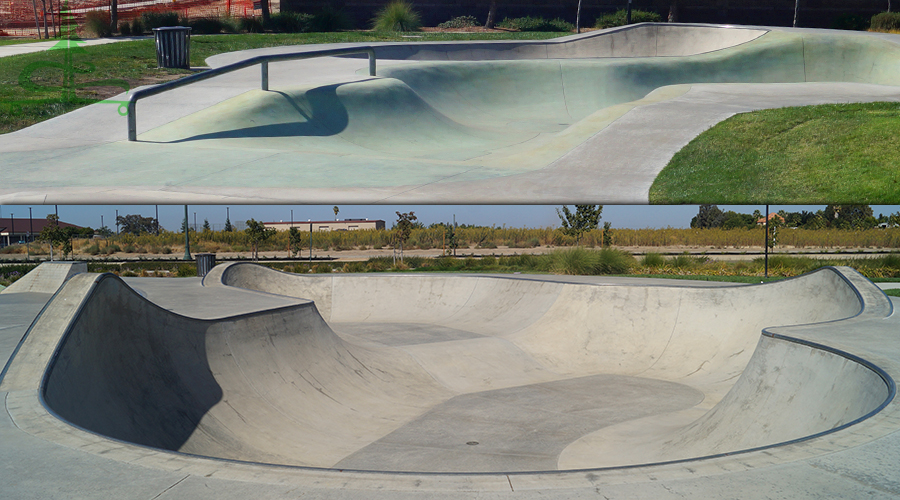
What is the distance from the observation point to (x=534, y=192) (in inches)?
367

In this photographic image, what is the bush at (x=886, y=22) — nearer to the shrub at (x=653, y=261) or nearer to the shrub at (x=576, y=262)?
the shrub at (x=653, y=261)

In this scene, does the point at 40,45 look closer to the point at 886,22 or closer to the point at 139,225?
the point at 139,225

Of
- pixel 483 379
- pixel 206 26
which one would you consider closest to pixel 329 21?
pixel 206 26

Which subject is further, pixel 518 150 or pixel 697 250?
pixel 697 250

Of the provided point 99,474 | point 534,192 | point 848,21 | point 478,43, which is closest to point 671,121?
point 534,192

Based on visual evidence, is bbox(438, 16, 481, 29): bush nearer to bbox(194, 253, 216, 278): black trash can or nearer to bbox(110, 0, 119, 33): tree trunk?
bbox(110, 0, 119, 33): tree trunk

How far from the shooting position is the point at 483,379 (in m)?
8.27

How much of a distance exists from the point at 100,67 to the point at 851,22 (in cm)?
3212

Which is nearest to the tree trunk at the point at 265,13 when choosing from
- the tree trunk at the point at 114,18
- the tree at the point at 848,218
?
the tree trunk at the point at 114,18

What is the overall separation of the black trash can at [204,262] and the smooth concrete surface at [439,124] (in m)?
4.92

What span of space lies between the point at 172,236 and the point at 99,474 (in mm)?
17486

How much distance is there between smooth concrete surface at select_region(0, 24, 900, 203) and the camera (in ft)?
29.7

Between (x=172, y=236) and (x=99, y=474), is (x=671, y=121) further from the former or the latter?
(x=172, y=236)

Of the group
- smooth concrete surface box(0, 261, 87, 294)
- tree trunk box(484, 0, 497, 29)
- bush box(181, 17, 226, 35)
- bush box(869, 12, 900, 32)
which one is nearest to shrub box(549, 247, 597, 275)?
smooth concrete surface box(0, 261, 87, 294)
